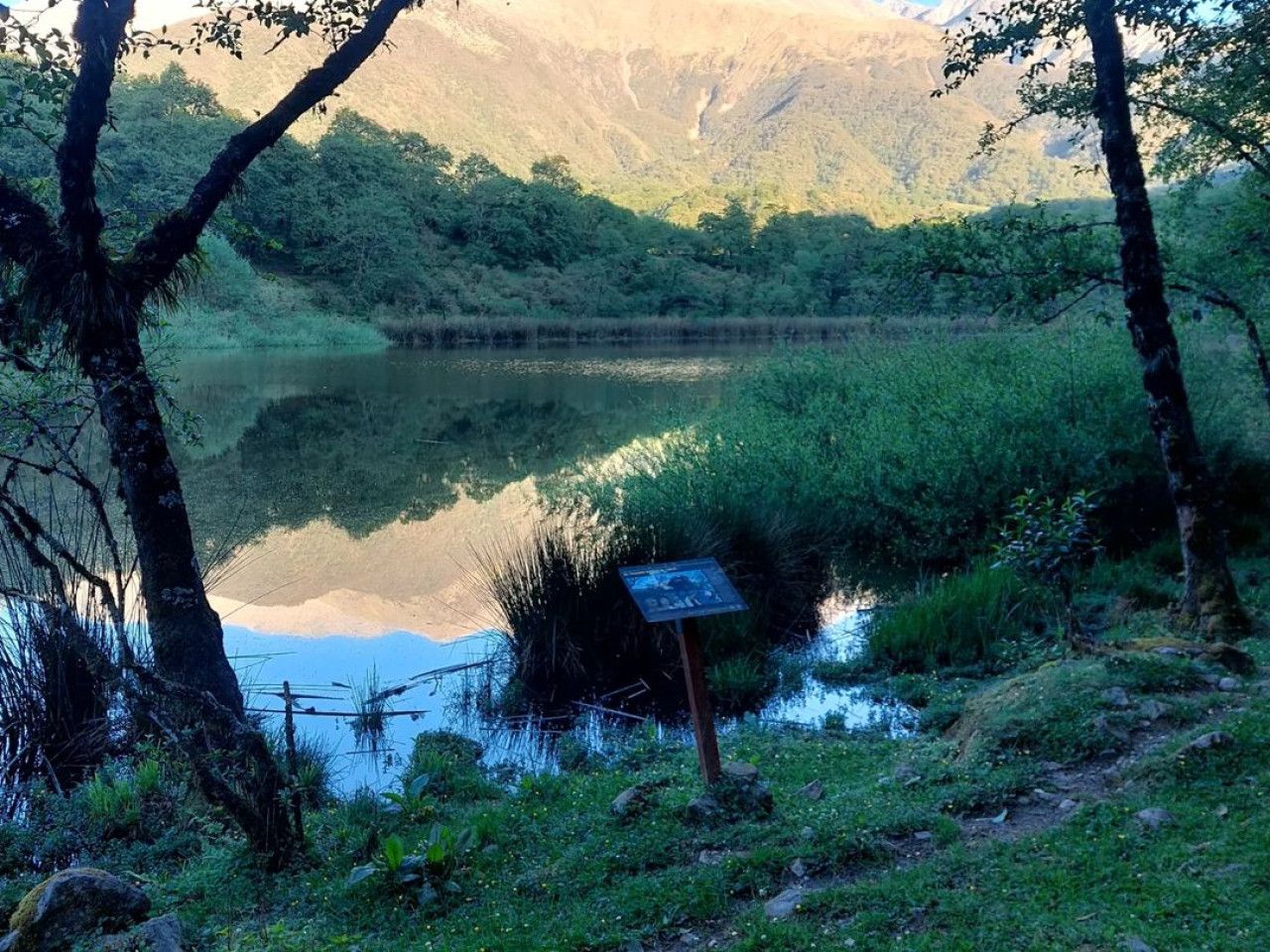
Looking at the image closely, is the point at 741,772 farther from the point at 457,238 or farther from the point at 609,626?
the point at 457,238

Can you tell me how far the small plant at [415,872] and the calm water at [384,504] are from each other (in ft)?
9.99

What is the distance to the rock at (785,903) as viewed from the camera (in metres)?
3.79

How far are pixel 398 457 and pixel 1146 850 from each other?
1966 centimetres

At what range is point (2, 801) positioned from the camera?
6.41 m

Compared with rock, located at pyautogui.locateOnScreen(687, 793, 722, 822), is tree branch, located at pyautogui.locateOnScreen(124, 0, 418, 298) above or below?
above

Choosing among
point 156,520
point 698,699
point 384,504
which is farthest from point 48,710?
point 384,504

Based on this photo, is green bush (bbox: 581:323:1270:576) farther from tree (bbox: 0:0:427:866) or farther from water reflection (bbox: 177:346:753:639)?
tree (bbox: 0:0:427:866)

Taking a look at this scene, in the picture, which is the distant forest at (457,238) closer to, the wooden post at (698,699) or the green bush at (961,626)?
the green bush at (961,626)

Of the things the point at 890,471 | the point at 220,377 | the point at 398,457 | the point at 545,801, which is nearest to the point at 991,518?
the point at 890,471

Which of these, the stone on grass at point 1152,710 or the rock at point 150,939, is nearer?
the rock at point 150,939

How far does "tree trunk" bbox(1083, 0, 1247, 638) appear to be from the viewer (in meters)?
7.15

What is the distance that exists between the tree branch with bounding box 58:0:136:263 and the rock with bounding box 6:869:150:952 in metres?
3.70

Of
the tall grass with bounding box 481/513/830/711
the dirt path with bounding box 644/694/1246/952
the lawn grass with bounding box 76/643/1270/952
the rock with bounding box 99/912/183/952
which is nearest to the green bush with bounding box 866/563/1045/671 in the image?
the tall grass with bounding box 481/513/830/711

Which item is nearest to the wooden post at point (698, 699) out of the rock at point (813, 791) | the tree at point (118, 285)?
the rock at point (813, 791)
